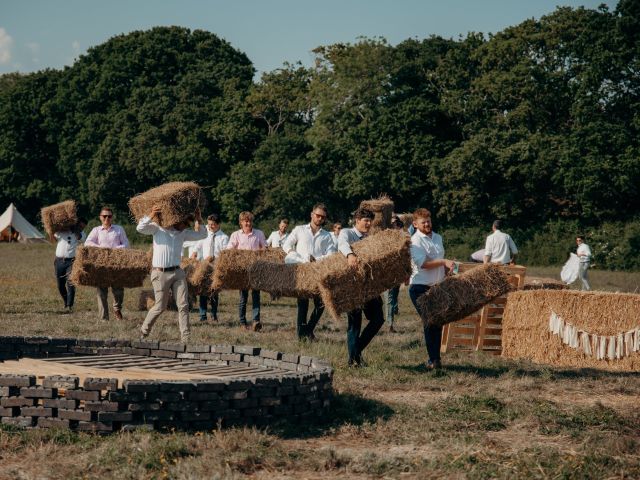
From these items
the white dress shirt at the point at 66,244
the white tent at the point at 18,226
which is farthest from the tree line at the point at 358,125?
the white dress shirt at the point at 66,244

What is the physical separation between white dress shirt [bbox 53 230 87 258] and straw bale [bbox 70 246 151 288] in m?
1.91

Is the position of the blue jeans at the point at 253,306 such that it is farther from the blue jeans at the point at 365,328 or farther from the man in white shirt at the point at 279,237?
the blue jeans at the point at 365,328

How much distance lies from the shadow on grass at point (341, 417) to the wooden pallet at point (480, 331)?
5668 mm

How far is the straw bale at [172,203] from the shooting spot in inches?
543

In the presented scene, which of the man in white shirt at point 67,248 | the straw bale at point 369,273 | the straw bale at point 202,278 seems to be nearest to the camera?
the straw bale at point 369,273

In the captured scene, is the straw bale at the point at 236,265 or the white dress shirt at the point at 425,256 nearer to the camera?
the white dress shirt at the point at 425,256

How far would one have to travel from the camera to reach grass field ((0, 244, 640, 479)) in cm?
697

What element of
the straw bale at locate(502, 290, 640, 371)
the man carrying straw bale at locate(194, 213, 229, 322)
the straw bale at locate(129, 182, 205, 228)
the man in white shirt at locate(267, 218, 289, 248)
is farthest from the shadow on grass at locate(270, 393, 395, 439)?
the man in white shirt at locate(267, 218, 289, 248)

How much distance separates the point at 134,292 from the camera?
2575 cm

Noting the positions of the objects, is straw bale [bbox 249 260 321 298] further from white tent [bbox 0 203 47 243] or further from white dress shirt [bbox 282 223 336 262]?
white tent [bbox 0 203 47 243]

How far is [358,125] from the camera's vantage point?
178 ft

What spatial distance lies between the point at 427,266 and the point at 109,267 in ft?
24.4

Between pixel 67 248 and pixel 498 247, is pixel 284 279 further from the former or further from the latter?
pixel 498 247

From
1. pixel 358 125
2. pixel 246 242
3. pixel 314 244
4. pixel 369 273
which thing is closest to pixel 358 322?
pixel 369 273
